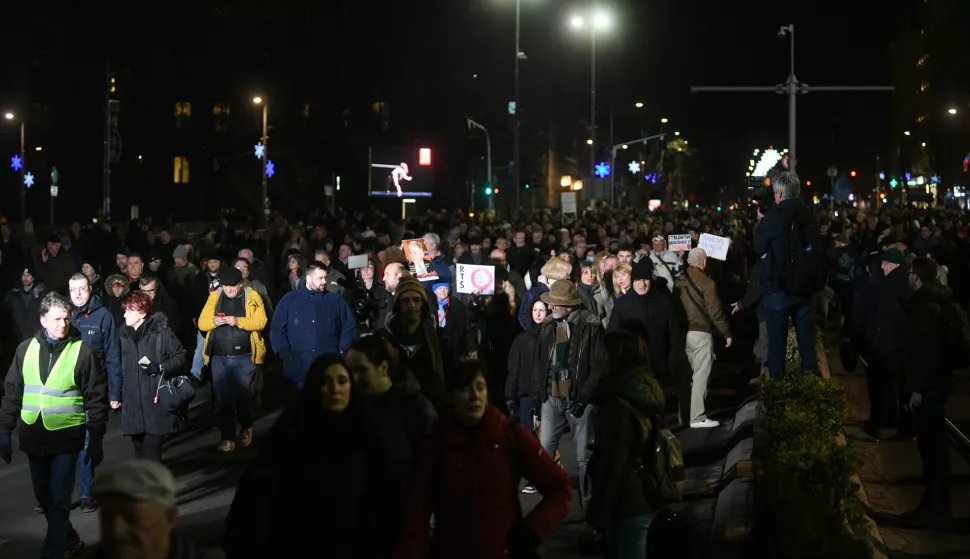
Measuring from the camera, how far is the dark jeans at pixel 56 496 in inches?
326

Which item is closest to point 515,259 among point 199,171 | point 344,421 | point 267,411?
point 267,411

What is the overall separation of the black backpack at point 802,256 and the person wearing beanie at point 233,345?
4.88m

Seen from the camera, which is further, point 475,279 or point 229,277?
point 475,279

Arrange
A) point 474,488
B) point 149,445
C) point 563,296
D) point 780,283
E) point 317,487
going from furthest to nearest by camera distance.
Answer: point 780,283
point 149,445
point 563,296
point 474,488
point 317,487

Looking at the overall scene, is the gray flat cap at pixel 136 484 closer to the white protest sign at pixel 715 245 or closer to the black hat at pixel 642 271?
the black hat at pixel 642 271

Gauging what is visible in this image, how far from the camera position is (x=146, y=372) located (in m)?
10.4

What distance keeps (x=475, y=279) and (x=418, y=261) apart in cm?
81

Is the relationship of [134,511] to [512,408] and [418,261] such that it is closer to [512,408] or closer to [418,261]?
[512,408]

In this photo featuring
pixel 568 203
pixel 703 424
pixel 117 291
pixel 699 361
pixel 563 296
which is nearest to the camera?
pixel 563 296

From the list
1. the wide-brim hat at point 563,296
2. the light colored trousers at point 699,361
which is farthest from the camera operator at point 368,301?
the light colored trousers at point 699,361

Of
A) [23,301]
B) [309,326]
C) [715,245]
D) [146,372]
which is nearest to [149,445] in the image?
[146,372]

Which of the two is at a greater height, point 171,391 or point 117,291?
point 117,291

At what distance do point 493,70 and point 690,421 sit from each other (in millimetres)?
81798

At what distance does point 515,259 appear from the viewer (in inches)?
874
